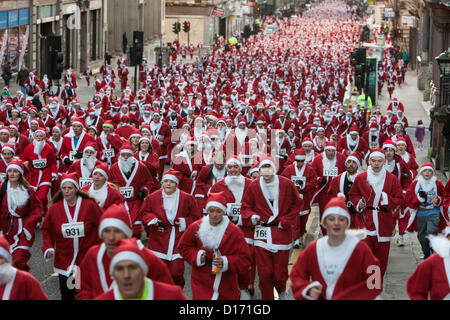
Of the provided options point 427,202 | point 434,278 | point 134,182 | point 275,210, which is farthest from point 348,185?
point 434,278

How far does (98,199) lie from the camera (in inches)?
406

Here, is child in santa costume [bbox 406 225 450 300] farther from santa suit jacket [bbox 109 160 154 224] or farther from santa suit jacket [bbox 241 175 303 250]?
santa suit jacket [bbox 109 160 154 224]

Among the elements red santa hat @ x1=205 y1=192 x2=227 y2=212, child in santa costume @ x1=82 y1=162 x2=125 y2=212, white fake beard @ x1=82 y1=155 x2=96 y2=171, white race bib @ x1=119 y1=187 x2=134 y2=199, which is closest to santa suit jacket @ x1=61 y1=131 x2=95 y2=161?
white fake beard @ x1=82 y1=155 x2=96 y2=171

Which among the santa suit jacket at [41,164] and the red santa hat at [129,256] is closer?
the red santa hat at [129,256]

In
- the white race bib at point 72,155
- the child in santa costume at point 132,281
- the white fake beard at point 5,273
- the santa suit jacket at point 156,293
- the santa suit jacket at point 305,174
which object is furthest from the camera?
the white race bib at point 72,155

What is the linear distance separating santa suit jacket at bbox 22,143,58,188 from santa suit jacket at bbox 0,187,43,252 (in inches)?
136

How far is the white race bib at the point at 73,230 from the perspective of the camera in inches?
365

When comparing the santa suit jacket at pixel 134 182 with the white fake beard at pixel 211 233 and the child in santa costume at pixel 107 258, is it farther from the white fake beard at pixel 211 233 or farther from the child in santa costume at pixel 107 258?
the child in santa costume at pixel 107 258

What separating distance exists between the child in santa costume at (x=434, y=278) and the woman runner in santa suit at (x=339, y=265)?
0.89ft

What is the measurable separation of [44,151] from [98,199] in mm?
4046

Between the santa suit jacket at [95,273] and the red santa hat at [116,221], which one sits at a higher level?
the red santa hat at [116,221]

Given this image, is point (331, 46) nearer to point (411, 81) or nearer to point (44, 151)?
→ point (411, 81)

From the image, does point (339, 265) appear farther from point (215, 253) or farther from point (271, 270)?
point (271, 270)

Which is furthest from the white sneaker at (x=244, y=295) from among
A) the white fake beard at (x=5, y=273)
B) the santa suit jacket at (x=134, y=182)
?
the santa suit jacket at (x=134, y=182)
